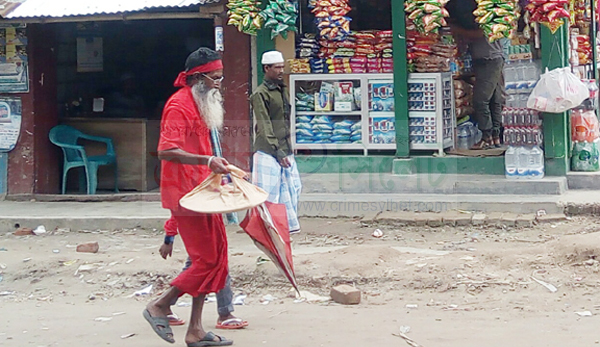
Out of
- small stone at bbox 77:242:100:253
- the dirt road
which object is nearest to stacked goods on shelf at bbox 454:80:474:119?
the dirt road

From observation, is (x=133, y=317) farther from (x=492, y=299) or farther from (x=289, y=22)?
(x=289, y=22)

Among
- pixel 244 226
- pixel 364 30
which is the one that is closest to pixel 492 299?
pixel 244 226

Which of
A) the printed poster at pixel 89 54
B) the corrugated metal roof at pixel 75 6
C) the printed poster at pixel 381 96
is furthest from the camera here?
the printed poster at pixel 89 54

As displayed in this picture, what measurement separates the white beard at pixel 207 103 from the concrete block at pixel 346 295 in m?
1.82

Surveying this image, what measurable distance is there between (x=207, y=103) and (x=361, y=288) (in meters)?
2.38

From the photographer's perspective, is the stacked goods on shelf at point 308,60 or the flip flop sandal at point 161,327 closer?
the flip flop sandal at point 161,327

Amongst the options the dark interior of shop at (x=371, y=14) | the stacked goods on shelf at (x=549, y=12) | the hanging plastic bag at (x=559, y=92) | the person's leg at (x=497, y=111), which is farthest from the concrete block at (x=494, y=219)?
the dark interior of shop at (x=371, y=14)

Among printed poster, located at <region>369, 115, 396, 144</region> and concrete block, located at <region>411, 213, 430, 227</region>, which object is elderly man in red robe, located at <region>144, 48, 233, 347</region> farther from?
printed poster, located at <region>369, 115, 396, 144</region>

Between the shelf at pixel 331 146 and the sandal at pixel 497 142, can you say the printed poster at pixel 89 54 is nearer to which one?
the shelf at pixel 331 146

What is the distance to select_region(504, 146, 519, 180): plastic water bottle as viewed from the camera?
9664 millimetres

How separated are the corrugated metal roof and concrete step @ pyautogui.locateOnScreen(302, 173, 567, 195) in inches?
97.3

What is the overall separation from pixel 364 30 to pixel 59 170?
4513 millimetres

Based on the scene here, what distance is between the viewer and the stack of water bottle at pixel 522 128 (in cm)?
958

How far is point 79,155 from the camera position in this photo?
11.7 meters
